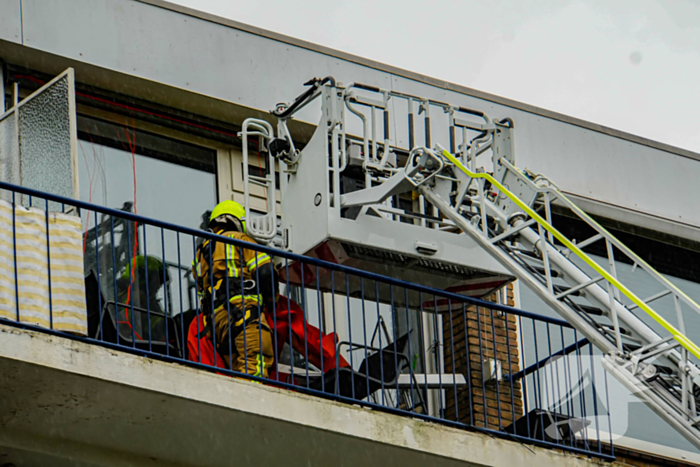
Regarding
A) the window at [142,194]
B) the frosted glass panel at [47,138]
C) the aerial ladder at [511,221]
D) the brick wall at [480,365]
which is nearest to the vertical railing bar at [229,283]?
the aerial ladder at [511,221]

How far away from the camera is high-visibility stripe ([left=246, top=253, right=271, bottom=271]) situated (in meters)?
8.88

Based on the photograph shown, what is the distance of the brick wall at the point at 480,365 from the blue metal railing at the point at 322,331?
0.5 inches

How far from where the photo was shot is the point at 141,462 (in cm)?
841

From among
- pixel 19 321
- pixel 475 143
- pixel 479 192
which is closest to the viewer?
pixel 19 321

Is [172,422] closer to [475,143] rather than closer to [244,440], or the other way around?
[244,440]

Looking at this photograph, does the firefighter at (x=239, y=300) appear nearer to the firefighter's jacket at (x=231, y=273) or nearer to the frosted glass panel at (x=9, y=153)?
the firefighter's jacket at (x=231, y=273)

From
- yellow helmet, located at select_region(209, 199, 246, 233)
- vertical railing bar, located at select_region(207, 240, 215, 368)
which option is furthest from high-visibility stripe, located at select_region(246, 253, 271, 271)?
yellow helmet, located at select_region(209, 199, 246, 233)

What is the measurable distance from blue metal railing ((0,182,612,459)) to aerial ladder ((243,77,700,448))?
0.54 metres

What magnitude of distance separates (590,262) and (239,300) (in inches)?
100

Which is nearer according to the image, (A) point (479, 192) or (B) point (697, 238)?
(A) point (479, 192)

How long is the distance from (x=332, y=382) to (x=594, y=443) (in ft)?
10.7

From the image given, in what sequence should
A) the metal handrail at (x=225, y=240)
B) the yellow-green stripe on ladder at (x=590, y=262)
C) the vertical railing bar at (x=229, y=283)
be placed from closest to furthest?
the metal handrail at (x=225, y=240), the yellow-green stripe on ladder at (x=590, y=262), the vertical railing bar at (x=229, y=283)

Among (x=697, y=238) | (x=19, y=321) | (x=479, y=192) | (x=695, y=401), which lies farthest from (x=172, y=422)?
(x=697, y=238)

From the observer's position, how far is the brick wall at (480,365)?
1089 centimetres
